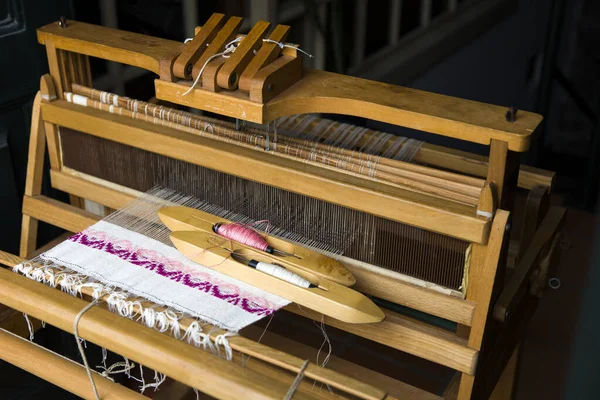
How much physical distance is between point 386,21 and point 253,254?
2.29 meters

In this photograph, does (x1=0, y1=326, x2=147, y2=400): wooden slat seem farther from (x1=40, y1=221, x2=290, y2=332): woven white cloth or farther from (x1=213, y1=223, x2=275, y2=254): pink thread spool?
(x1=213, y1=223, x2=275, y2=254): pink thread spool

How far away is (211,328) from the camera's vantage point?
125 cm

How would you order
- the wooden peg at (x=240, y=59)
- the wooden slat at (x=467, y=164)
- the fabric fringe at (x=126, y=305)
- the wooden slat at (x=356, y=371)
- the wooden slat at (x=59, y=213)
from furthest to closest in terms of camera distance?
1. the wooden slat at (x=59, y=213)
2. the wooden slat at (x=467, y=164)
3. the wooden slat at (x=356, y=371)
4. the wooden peg at (x=240, y=59)
5. the fabric fringe at (x=126, y=305)

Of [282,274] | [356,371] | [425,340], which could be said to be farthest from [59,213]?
[425,340]

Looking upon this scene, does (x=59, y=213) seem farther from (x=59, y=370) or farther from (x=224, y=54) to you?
(x=224, y=54)

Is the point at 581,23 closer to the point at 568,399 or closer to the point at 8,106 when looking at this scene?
the point at 8,106

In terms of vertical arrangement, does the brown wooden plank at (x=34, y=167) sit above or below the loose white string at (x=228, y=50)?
below

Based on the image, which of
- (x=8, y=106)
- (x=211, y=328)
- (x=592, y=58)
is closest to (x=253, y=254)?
(x=211, y=328)

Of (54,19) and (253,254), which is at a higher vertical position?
(54,19)

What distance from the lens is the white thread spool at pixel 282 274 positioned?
1308mm

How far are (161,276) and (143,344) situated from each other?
0.23 m

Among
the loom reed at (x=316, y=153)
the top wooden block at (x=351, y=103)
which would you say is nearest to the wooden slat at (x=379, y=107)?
the top wooden block at (x=351, y=103)

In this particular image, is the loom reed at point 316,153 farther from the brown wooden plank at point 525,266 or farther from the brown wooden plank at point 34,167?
the brown wooden plank at point 525,266

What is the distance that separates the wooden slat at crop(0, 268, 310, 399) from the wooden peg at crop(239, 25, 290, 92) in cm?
50
